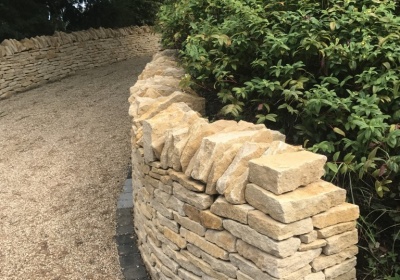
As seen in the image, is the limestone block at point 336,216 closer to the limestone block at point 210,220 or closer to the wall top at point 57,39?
the limestone block at point 210,220

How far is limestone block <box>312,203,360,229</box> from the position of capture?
183cm

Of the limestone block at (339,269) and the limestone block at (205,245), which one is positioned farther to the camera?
the limestone block at (205,245)

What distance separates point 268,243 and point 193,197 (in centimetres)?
56

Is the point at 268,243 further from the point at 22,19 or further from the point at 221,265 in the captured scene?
the point at 22,19

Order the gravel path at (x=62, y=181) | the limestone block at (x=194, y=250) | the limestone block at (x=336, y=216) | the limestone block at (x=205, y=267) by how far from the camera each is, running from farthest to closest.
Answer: the gravel path at (x=62, y=181) < the limestone block at (x=194, y=250) < the limestone block at (x=205, y=267) < the limestone block at (x=336, y=216)

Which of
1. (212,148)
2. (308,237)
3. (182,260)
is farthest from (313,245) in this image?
(182,260)

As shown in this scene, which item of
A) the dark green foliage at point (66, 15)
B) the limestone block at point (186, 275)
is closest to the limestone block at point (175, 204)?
the limestone block at point (186, 275)

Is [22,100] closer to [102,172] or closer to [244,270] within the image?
[102,172]

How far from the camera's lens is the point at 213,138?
2.21 meters

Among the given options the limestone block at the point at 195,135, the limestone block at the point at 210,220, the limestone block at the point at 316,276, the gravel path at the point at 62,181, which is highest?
the limestone block at the point at 195,135

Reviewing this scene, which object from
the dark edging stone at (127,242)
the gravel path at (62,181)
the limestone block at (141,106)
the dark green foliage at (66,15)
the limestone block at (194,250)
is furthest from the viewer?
the dark green foliage at (66,15)

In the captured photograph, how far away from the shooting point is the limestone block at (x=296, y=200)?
5.60ft

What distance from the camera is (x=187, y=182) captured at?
2201 mm

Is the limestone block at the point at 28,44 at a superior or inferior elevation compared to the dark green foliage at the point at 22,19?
inferior
